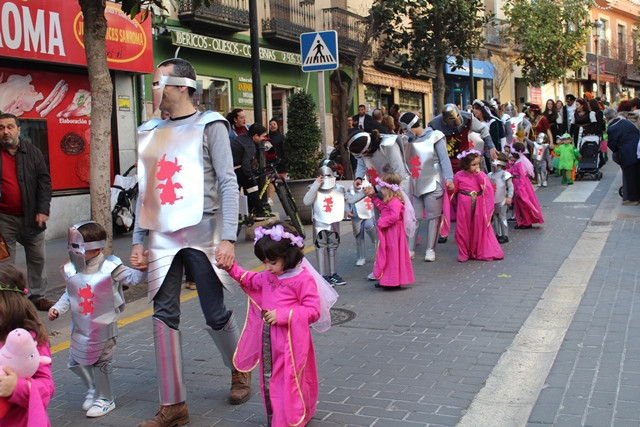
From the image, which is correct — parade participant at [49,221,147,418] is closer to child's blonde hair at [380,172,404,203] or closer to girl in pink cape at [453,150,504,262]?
child's blonde hair at [380,172,404,203]

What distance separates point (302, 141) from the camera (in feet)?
42.6

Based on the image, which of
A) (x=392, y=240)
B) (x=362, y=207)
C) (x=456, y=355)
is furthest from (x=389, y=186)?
(x=456, y=355)

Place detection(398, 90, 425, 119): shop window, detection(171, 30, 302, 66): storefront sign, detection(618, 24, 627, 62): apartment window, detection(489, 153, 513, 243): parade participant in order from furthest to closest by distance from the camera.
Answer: detection(618, 24, 627, 62): apartment window < detection(398, 90, 425, 119): shop window < detection(171, 30, 302, 66): storefront sign < detection(489, 153, 513, 243): parade participant

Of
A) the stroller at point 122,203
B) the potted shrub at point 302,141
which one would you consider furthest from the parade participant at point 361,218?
the stroller at point 122,203

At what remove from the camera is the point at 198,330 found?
650 centimetres

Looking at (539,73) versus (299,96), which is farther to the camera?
(539,73)

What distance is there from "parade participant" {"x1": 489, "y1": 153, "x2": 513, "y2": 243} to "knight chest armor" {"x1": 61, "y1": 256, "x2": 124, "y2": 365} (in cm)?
683

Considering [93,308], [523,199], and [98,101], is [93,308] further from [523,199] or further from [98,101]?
[523,199]

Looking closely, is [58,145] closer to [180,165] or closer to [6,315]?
[180,165]

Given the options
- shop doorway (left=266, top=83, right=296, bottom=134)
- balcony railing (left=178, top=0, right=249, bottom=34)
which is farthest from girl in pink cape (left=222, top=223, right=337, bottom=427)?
shop doorway (left=266, top=83, right=296, bottom=134)

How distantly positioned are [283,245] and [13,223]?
14.1ft

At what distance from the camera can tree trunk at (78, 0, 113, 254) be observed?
25.5ft

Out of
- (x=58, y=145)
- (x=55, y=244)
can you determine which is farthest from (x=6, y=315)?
(x=58, y=145)

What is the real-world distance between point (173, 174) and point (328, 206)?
370 centimetres
